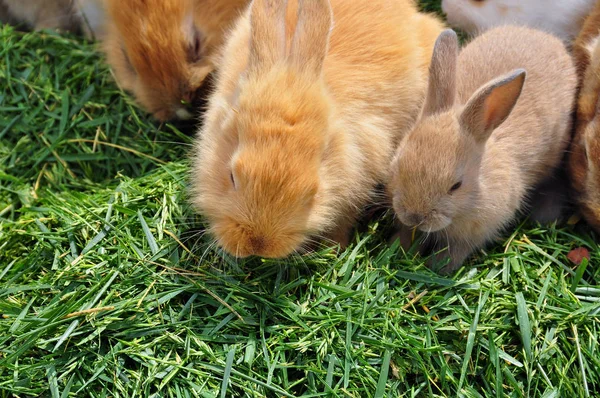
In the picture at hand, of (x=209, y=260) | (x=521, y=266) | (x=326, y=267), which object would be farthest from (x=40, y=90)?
(x=521, y=266)

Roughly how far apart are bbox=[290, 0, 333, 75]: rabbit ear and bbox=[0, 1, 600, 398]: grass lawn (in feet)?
2.88

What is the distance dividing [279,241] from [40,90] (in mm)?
2251

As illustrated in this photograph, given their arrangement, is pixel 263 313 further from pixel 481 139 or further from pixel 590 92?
pixel 590 92

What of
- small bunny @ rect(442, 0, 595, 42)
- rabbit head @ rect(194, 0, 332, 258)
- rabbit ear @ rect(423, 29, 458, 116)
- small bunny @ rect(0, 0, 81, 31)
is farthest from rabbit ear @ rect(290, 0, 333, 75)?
small bunny @ rect(0, 0, 81, 31)

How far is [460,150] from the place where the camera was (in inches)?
112

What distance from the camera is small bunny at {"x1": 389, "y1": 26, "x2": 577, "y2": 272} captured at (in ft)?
9.29

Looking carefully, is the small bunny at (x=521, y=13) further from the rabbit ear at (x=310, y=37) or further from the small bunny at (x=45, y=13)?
the small bunny at (x=45, y=13)

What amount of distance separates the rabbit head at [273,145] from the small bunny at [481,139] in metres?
0.48

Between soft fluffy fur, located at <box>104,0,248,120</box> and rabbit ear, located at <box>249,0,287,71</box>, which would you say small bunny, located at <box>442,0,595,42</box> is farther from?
rabbit ear, located at <box>249,0,287,71</box>

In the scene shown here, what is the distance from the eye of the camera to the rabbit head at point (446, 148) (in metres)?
2.81

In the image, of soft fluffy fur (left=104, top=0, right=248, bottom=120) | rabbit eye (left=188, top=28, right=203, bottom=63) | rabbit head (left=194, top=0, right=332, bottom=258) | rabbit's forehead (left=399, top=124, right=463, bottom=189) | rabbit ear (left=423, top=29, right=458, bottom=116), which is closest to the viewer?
rabbit head (left=194, top=0, right=332, bottom=258)

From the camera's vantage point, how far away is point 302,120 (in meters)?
2.62

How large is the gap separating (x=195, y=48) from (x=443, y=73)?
1427 millimetres

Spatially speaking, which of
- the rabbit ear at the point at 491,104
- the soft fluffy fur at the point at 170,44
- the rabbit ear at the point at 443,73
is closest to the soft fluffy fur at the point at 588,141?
the rabbit ear at the point at 491,104
